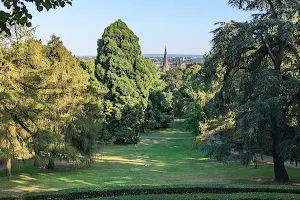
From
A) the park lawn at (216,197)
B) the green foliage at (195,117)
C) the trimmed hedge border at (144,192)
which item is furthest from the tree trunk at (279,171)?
the green foliage at (195,117)

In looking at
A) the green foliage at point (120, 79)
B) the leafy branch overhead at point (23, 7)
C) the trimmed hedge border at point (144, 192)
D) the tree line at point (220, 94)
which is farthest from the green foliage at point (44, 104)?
the green foliage at point (120, 79)

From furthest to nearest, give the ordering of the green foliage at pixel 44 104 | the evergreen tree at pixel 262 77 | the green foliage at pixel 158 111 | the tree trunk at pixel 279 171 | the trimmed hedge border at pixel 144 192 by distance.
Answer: the green foliage at pixel 158 111 < the green foliage at pixel 44 104 < the tree trunk at pixel 279 171 < the evergreen tree at pixel 262 77 < the trimmed hedge border at pixel 144 192

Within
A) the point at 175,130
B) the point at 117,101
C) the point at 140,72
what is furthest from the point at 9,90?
the point at 175,130

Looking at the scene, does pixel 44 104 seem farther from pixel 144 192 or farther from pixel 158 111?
pixel 158 111

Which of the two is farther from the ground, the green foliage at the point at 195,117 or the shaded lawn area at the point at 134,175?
the green foliage at the point at 195,117

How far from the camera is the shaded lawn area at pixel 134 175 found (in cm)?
1480

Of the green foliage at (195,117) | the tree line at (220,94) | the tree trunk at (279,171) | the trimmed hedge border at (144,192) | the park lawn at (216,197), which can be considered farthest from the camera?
the green foliage at (195,117)

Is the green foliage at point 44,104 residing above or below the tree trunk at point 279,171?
above

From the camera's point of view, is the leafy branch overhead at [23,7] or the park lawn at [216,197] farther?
the park lawn at [216,197]

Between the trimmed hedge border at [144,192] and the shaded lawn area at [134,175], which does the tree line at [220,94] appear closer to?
the shaded lawn area at [134,175]

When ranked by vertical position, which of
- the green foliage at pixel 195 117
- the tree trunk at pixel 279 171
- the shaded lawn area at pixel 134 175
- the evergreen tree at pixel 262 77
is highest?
the evergreen tree at pixel 262 77

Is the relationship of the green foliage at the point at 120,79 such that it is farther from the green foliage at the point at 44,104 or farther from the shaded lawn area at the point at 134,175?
the green foliage at the point at 44,104

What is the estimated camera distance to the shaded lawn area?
1480 centimetres

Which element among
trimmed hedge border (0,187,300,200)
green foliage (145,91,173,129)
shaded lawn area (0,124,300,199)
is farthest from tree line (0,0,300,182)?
green foliage (145,91,173,129)
